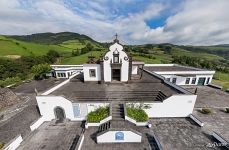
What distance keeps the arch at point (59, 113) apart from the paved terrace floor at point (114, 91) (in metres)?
1.78

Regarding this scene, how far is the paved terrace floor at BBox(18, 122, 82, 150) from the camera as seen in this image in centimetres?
1184

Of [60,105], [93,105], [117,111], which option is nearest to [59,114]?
[60,105]

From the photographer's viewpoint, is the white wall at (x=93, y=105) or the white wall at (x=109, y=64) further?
the white wall at (x=109, y=64)

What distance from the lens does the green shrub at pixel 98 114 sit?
14.1 meters

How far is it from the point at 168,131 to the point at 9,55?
74.5 m

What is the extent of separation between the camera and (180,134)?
13.0 meters

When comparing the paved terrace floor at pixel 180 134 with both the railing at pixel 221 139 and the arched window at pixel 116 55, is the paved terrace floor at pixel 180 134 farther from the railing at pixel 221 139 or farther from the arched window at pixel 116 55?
A: the arched window at pixel 116 55

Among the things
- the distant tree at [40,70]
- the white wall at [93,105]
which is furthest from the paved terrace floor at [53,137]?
the distant tree at [40,70]

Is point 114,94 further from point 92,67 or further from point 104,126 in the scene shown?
point 92,67

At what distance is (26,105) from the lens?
67.6 feet

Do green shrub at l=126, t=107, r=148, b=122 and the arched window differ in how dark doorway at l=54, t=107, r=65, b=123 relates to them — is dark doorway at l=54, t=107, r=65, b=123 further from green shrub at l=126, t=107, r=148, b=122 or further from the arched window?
the arched window

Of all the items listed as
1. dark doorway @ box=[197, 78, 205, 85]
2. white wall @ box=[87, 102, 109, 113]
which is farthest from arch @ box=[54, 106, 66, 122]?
dark doorway @ box=[197, 78, 205, 85]

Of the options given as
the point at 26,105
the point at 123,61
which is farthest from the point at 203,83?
the point at 26,105

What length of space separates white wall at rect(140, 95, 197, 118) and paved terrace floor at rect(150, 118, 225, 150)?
630 mm
